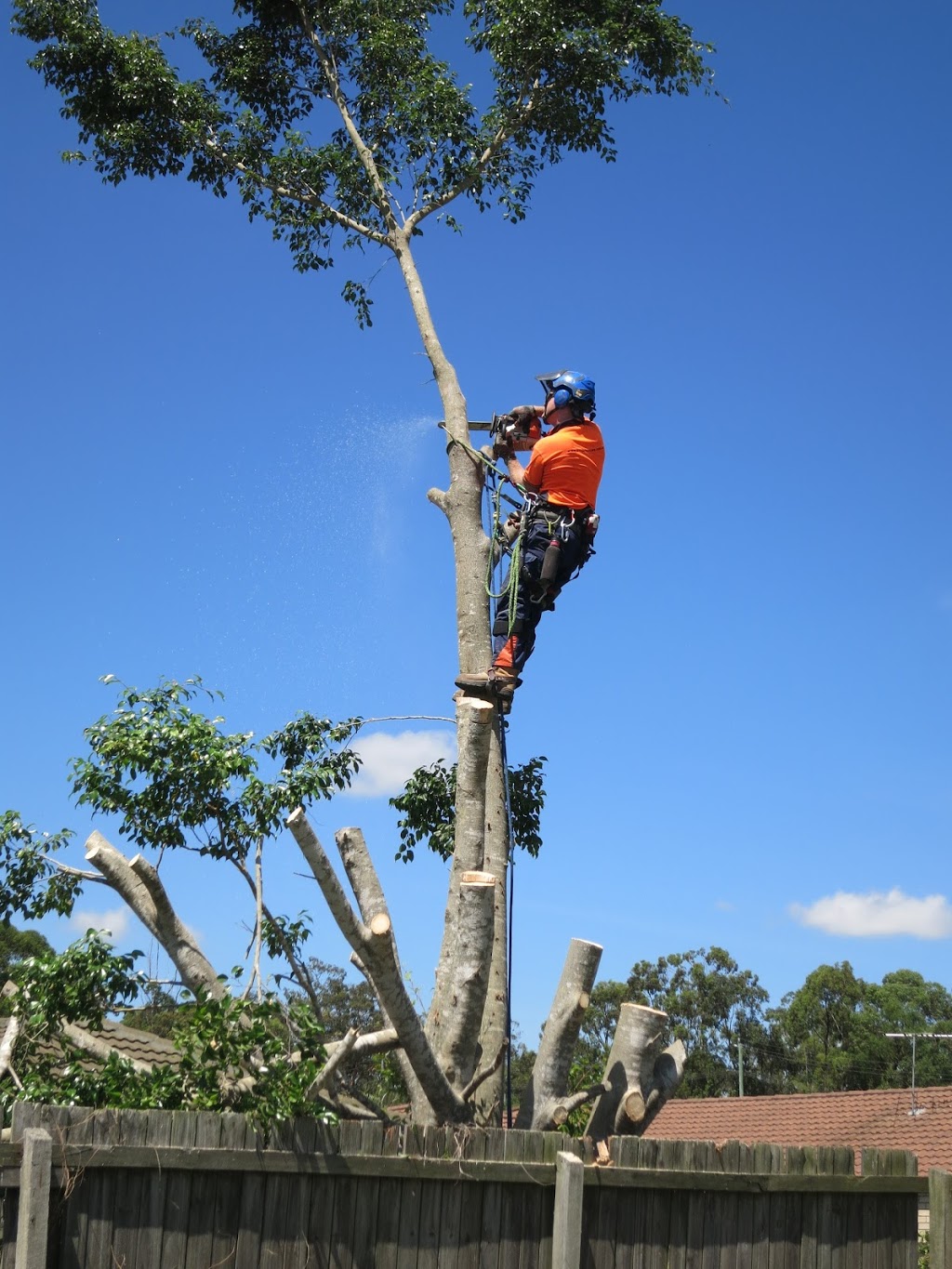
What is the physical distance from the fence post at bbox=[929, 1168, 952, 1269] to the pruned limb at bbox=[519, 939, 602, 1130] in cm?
193

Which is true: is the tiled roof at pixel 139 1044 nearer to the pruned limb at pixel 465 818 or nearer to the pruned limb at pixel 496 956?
the pruned limb at pixel 496 956

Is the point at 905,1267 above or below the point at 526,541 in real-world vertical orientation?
below

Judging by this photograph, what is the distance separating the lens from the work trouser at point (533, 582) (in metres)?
8.31

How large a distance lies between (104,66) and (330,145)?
2271mm

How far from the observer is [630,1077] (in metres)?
7.10

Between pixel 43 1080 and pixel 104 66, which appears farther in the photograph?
pixel 104 66

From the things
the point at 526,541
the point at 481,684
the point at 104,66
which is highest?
the point at 104,66

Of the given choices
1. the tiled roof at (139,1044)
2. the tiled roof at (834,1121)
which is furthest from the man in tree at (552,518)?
the tiled roof at (834,1121)

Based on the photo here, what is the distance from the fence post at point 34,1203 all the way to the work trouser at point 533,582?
12.6 feet

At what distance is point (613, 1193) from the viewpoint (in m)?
6.40

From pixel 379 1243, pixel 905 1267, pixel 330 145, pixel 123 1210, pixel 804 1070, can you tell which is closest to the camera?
pixel 123 1210

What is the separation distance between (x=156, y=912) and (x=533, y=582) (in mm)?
2807

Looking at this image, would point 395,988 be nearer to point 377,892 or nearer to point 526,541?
point 377,892

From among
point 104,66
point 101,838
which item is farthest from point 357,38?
point 101,838
